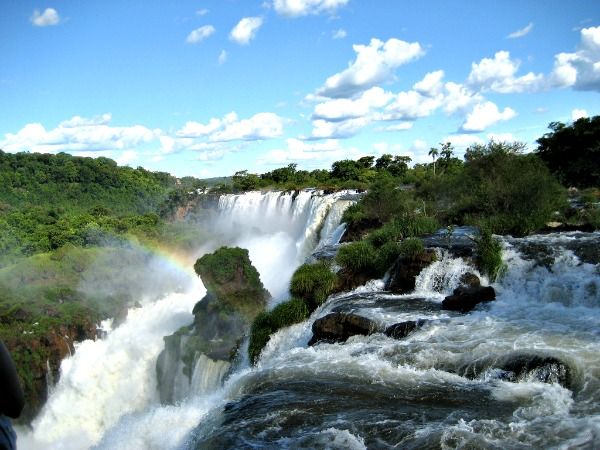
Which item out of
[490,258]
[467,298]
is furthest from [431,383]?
[490,258]

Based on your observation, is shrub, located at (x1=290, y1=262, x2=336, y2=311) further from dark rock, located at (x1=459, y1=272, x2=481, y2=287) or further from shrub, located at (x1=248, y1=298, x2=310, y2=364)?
dark rock, located at (x1=459, y1=272, x2=481, y2=287)

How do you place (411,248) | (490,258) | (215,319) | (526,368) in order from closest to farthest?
1. (526,368)
2. (490,258)
3. (411,248)
4. (215,319)

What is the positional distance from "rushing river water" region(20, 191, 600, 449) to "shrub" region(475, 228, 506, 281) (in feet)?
0.87

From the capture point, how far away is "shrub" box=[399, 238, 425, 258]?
1638 centimetres

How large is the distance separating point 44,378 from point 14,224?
110 feet

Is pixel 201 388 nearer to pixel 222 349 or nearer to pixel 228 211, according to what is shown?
pixel 222 349

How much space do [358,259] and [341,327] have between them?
5718mm

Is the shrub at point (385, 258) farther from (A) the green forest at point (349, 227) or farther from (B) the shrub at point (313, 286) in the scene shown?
(B) the shrub at point (313, 286)

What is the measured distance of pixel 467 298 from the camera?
13.1 meters

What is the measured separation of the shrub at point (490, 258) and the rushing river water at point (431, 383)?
0.87 ft

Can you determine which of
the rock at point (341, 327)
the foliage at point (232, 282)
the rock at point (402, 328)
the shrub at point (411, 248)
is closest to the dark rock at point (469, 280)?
the shrub at point (411, 248)

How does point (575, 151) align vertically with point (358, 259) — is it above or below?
above

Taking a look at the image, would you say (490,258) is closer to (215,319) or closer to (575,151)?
(215,319)

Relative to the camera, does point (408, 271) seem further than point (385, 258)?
No
